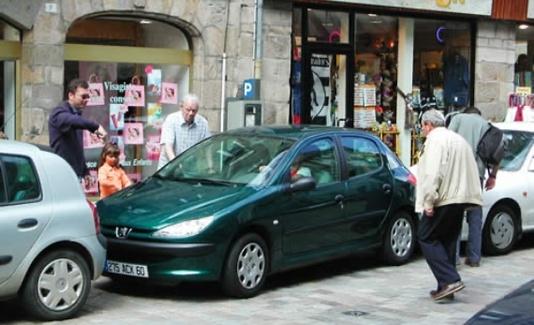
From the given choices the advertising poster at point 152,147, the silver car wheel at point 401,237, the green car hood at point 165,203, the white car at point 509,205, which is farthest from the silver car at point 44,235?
the advertising poster at point 152,147

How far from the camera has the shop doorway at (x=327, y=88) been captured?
1527 cm

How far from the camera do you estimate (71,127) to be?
28.8 ft

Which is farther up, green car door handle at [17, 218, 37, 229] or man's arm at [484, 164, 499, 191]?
man's arm at [484, 164, 499, 191]

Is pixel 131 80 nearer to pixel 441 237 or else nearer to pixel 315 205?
pixel 315 205

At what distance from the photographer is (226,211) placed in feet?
26.1

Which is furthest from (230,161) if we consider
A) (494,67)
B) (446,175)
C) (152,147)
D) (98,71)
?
(494,67)

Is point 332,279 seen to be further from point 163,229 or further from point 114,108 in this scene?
point 114,108

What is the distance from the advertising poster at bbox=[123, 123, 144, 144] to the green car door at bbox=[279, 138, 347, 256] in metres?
4.70

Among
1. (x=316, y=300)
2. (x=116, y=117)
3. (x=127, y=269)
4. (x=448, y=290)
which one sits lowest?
(x=316, y=300)

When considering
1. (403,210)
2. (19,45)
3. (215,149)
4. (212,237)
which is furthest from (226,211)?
(19,45)

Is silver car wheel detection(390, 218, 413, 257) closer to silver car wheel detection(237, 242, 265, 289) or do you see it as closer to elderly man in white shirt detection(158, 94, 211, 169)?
silver car wheel detection(237, 242, 265, 289)

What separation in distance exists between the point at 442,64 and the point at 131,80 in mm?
6826

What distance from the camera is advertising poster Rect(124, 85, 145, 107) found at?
13258 mm

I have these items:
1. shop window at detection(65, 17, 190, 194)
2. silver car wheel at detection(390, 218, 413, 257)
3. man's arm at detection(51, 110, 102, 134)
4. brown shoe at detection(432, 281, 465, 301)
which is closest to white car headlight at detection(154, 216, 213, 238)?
man's arm at detection(51, 110, 102, 134)
